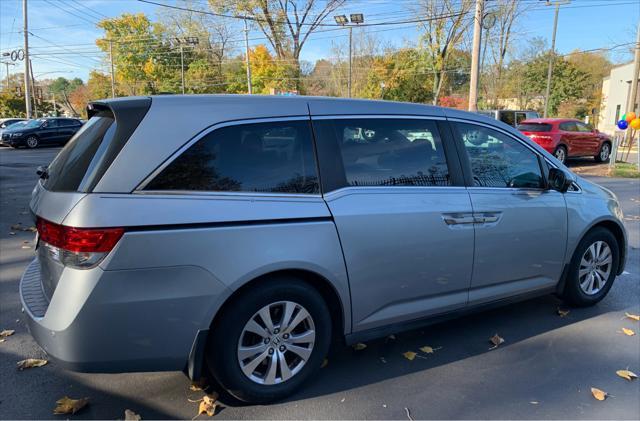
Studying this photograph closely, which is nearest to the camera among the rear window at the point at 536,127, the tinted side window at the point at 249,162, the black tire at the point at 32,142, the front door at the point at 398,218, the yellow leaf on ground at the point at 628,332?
the tinted side window at the point at 249,162

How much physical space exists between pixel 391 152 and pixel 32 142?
26018mm

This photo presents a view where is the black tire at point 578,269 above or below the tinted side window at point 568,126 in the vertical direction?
below

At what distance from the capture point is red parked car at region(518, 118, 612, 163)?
16.4 metres

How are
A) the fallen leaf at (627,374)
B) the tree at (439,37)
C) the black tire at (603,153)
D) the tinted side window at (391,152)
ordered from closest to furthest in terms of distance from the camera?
1. the tinted side window at (391,152)
2. the fallen leaf at (627,374)
3. the black tire at (603,153)
4. the tree at (439,37)

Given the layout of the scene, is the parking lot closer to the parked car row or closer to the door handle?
the door handle

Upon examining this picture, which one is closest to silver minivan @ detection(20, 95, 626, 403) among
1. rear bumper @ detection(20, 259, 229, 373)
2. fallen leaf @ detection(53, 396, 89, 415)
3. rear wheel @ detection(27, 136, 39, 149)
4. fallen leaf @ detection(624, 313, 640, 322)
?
rear bumper @ detection(20, 259, 229, 373)

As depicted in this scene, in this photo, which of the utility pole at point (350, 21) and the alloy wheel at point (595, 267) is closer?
the alloy wheel at point (595, 267)

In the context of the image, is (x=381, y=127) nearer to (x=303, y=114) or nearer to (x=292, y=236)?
(x=303, y=114)

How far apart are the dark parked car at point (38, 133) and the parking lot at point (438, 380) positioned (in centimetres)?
2362

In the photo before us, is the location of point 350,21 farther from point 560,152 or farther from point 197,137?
point 197,137

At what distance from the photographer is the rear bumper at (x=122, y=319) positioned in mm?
2375

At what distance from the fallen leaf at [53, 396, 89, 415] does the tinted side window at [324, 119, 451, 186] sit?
80.8 inches

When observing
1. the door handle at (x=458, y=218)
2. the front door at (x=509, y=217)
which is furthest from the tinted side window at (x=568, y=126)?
the door handle at (x=458, y=218)

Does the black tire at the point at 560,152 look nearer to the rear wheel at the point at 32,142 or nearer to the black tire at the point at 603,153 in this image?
the black tire at the point at 603,153
